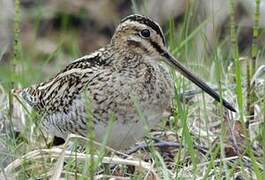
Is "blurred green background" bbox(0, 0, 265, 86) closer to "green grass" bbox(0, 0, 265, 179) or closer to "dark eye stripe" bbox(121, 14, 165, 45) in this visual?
"green grass" bbox(0, 0, 265, 179)

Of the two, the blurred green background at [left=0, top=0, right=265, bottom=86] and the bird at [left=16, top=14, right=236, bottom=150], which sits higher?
the blurred green background at [left=0, top=0, right=265, bottom=86]

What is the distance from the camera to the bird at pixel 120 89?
421 cm

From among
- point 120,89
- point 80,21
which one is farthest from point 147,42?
point 80,21

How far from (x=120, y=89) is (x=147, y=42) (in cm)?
26

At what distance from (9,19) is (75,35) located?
35.3 inches

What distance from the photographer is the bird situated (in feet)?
13.8

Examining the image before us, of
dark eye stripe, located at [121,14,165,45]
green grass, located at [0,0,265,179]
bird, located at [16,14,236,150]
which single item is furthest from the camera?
dark eye stripe, located at [121,14,165,45]

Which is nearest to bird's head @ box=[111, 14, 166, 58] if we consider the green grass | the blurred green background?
the green grass

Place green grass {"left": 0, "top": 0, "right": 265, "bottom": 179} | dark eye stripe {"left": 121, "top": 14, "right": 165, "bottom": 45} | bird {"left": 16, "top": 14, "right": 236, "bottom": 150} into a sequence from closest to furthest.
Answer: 1. green grass {"left": 0, "top": 0, "right": 265, "bottom": 179}
2. bird {"left": 16, "top": 14, "right": 236, "bottom": 150}
3. dark eye stripe {"left": 121, "top": 14, "right": 165, "bottom": 45}

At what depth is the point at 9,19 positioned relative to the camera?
897 centimetres

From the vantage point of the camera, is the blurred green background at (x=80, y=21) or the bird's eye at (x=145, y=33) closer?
the bird's eye at (x=145, y=33)

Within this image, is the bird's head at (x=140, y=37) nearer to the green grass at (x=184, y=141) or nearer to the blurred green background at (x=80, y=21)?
the green grass at (x=184, y=141)

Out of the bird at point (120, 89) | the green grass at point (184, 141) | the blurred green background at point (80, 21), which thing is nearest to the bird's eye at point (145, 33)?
the bird at point (120, 89)

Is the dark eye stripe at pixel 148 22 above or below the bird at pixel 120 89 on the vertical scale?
above
